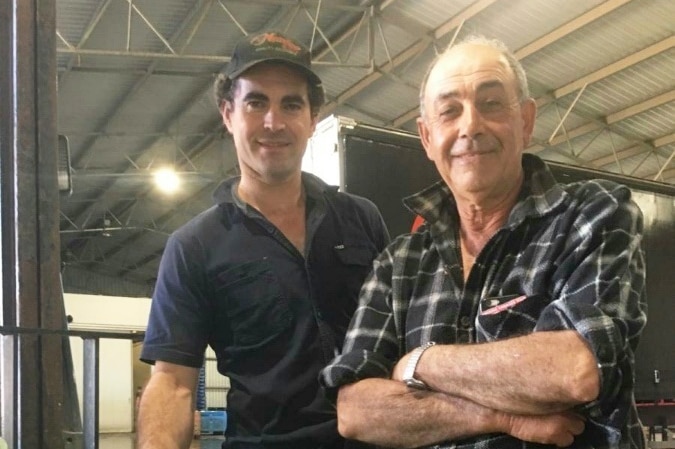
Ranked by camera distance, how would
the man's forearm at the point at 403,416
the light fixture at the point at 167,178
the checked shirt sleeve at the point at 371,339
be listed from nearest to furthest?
the man's forearm at the point at 403,416 < the checked shirt sleeve at the point at 371,339 < the light fixture at the point at 167,178

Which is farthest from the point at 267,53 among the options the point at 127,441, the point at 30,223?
the point at 127,441

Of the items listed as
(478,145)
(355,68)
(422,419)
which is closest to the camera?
(422,419)

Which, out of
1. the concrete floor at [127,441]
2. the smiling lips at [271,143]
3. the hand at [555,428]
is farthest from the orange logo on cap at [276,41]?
the concrete floor at [127,441]

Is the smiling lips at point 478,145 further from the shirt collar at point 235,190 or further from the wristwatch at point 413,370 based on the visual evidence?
the shirt collar at point 235,190

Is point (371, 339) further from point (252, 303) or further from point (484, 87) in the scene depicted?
point (484, 87)

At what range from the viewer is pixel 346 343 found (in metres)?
1.64

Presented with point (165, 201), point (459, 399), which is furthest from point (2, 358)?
point (165, 201)

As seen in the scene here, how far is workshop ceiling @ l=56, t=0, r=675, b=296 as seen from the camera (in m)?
6.74

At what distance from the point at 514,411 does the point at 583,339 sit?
0.60 ft

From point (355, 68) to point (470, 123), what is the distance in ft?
20.7

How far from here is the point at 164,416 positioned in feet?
5.64

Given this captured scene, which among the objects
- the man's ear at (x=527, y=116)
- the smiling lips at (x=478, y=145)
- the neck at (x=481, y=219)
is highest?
the man's ear at (x=527, y=116)

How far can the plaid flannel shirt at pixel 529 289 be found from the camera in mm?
1316

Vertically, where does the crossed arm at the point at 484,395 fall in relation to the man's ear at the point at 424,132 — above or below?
below
